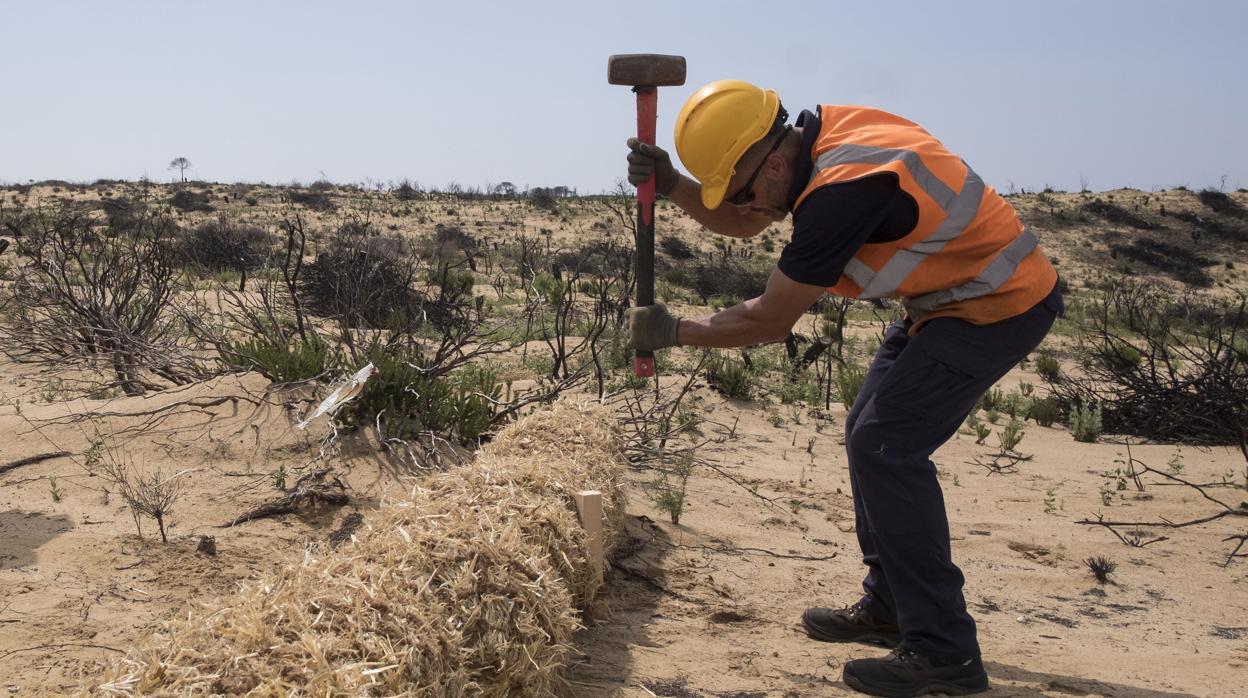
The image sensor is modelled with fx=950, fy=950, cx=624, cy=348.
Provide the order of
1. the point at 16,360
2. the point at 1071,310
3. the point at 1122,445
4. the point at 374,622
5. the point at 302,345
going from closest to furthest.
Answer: the point at 374,622, the point at 302,345, the point at 16,360, the point at 1122,445, the point at 1071,310

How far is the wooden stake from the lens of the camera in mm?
3176

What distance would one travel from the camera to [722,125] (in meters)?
2.99

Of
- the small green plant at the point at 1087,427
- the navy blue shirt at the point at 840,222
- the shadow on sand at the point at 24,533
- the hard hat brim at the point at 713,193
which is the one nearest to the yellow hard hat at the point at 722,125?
the hard hat brim at the point at 713,193

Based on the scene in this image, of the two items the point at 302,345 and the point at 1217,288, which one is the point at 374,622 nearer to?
the point at 302,345

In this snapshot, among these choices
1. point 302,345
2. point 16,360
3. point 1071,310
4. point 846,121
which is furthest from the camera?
point 1071,310

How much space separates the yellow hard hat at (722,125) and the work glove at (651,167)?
57 centimetres

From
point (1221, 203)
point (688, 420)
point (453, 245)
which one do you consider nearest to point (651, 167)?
point (688, 420)

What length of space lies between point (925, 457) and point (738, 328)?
2.39 ft

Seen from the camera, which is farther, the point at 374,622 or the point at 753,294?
the point at 753,294

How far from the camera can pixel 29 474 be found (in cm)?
438

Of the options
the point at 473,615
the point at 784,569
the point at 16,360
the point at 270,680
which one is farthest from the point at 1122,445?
the point at 16,360

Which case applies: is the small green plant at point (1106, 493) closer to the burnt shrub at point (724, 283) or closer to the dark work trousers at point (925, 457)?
the dark work trousers at point (925, 457)

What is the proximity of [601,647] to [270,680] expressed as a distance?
1.43 m

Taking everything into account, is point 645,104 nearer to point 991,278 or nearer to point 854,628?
point 991,278
